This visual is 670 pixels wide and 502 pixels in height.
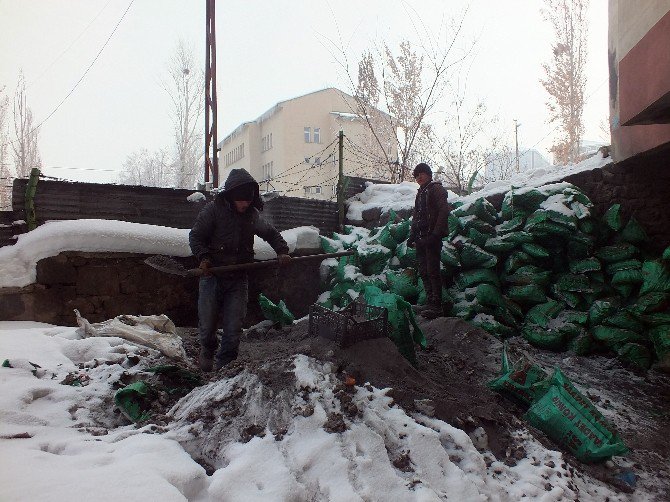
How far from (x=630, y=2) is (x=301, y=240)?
183 inches

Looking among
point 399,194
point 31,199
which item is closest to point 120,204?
point 31,199

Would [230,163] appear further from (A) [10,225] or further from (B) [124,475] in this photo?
(B) [124,475]

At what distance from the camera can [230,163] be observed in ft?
120

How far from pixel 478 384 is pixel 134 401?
102 inches

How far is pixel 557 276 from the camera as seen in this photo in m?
4.86

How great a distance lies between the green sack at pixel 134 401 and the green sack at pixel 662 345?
4312mm

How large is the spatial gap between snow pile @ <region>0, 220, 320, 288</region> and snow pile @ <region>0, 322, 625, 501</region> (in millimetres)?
1964

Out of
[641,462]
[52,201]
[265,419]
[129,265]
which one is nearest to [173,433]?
[265,419]

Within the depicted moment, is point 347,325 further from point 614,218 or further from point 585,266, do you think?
point 614,218

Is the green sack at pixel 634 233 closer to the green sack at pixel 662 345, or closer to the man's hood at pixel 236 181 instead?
the green sack at pixel 662 345

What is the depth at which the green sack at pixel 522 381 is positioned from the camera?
3033 millimetres

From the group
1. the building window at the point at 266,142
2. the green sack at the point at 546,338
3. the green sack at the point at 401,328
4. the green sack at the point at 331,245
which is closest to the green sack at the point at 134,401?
the green sack at the point at 401,328

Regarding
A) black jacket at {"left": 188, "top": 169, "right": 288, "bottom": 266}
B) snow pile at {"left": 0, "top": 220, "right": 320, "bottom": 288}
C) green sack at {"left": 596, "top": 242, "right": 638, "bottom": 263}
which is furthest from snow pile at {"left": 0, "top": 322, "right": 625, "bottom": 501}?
green sack at {"left": 596, "top": 242, "right": 638, "bottom": 263}

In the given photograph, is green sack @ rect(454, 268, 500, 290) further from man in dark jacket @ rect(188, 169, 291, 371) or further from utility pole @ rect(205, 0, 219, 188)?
utility pole @ rect(205, 0, 219, 188)
